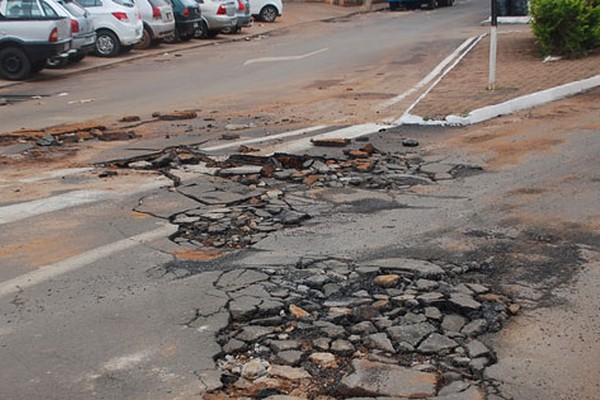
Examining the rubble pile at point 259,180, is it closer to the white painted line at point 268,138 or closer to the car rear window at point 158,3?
the white painted line at point 268,138

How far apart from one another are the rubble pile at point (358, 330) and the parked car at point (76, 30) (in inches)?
610

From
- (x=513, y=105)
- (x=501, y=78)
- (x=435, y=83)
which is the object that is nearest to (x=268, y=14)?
(x=435, y=83)

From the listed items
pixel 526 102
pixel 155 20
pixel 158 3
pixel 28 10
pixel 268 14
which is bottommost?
pixel 526 102

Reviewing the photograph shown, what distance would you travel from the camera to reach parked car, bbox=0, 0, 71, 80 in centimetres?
1941

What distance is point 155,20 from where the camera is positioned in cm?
2633

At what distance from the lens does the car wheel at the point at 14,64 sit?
1972cm

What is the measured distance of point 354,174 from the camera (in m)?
9.20

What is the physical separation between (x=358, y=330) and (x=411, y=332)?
32cm

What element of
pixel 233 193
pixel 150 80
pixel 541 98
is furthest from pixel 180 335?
pixel 150 80

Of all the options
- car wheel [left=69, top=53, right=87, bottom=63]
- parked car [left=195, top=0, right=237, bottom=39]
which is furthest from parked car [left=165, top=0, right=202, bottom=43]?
car wheel [left=69, top=53, right=87, bottom=63]

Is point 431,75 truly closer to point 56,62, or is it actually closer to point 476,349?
point 56,62

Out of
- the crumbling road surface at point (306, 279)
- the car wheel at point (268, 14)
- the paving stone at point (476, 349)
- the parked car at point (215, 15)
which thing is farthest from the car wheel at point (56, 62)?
the paving stone at point (476, 349)

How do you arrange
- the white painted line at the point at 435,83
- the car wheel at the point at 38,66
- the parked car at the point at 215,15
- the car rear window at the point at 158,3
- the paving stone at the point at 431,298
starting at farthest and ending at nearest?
the parked car at the point at 215,15 → the car rear window at the point at 158,3 → the car wheel at the point at 38,66 → the white painted line at the point at 435,83 → the paving stone at the point at 431,298

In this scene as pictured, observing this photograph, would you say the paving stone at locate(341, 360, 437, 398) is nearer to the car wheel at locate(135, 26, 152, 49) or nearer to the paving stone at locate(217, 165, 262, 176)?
the paving stone at locate(217, 165, 262, 176)
